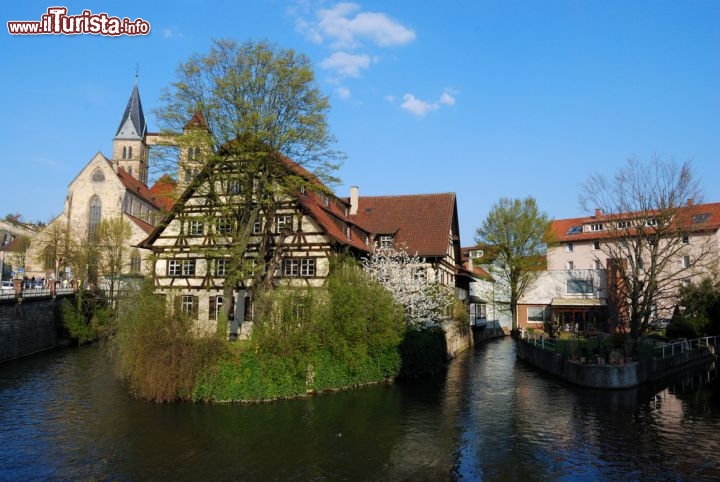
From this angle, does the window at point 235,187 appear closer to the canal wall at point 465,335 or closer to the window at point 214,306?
the window at point 214,306

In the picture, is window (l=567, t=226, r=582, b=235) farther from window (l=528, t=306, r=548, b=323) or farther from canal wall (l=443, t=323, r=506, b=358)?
canal wall (l=443, t=323, r=506, b=358)

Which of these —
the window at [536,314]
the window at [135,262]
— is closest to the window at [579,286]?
the window at [536,314]

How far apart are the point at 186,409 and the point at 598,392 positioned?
57.0 ft

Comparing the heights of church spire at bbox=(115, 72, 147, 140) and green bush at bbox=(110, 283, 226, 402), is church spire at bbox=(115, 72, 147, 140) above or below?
above

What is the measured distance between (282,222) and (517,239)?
25060mm

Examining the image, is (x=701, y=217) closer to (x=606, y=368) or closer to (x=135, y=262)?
(x=606, y=368)

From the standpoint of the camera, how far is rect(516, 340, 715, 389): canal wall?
80.3 feet

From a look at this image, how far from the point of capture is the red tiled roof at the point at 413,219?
3841 centimetres

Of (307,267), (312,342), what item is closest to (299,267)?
(307,267)

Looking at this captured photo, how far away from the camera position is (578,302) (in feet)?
158

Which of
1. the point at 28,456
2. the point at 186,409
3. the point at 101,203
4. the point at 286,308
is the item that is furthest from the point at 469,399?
the point at 101,203

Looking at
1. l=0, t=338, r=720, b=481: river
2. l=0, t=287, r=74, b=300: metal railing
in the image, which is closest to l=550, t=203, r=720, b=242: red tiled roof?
l=0, t=338, r=720, b=481: river

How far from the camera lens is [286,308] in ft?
71.7

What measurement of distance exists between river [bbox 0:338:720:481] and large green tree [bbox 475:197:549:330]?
78.5 feet
